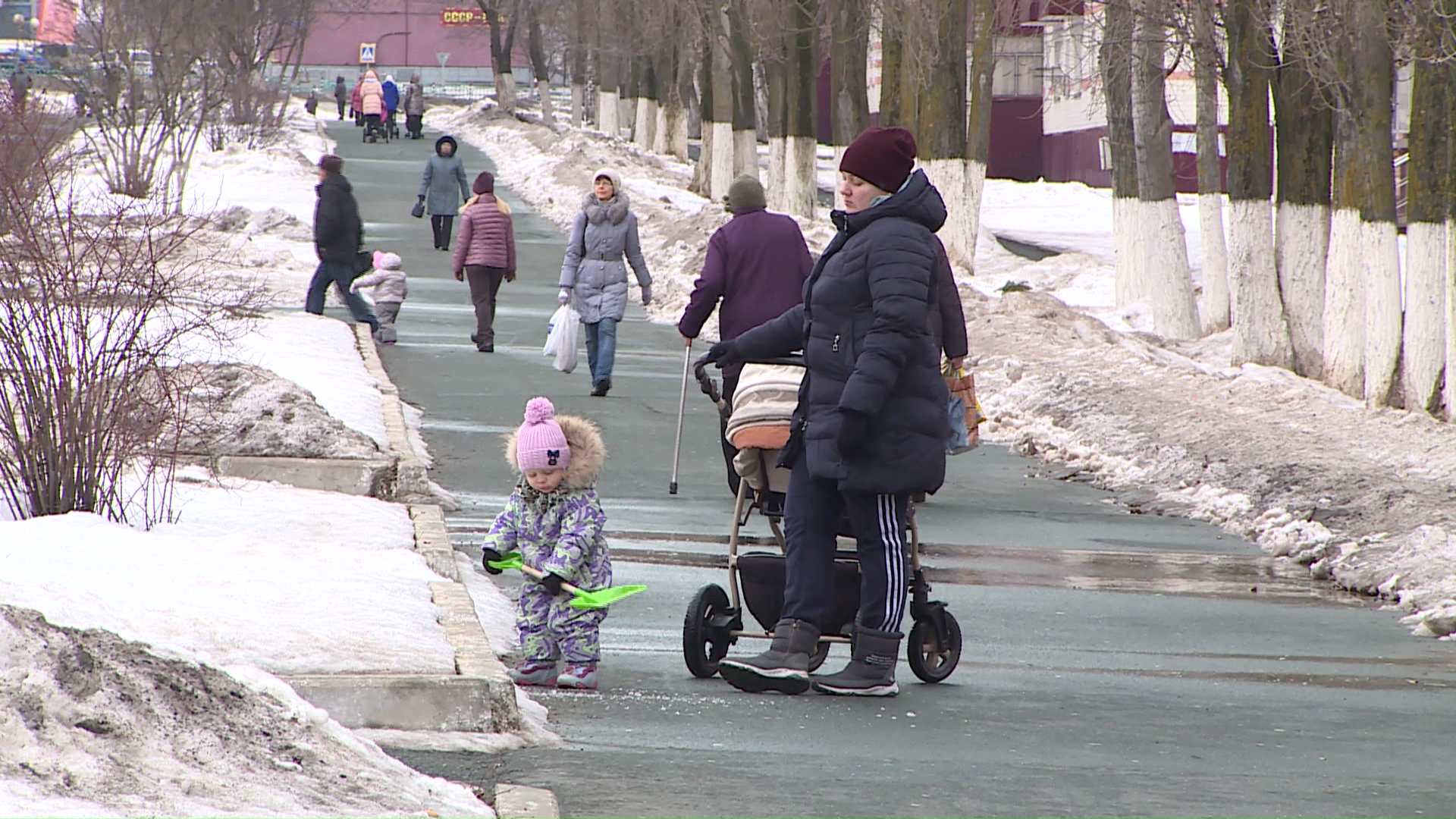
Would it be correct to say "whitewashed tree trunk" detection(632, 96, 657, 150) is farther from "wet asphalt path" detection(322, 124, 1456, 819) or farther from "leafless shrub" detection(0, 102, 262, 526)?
"leafless shrub" detection(0, 102, 262, 526)

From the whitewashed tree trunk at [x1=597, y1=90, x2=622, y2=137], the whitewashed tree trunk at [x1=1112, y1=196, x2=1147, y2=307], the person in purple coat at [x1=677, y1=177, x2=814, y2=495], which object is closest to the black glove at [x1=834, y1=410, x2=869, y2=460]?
the person in purple coat at [x1=677, y1=177, x2=814, y2=495]

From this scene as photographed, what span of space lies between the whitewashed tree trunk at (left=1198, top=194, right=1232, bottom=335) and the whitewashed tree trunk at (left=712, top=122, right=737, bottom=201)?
1862 centimetres

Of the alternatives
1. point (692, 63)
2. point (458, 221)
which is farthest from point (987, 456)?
point (692, 63)

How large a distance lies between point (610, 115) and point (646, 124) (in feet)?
27.2

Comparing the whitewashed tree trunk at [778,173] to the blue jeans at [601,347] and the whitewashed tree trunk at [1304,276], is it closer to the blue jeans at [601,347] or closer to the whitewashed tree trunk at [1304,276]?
the whitewashed tree trunk at [1304,276]

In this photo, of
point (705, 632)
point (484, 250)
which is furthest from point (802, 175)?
point (705, 632)

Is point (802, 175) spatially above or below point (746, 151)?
below

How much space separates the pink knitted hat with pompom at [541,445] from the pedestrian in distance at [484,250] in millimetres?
11946

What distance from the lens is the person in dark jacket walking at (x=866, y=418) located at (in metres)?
6.33

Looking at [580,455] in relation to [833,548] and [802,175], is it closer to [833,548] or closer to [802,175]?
[833,548]

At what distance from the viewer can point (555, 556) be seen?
257 inches

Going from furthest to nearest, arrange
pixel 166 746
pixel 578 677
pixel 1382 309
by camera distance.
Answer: pixel 1382 309, pixel 578 677, pixel 166 746

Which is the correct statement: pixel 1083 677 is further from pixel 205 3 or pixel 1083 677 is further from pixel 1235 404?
pixel 205 3

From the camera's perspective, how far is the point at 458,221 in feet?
107
